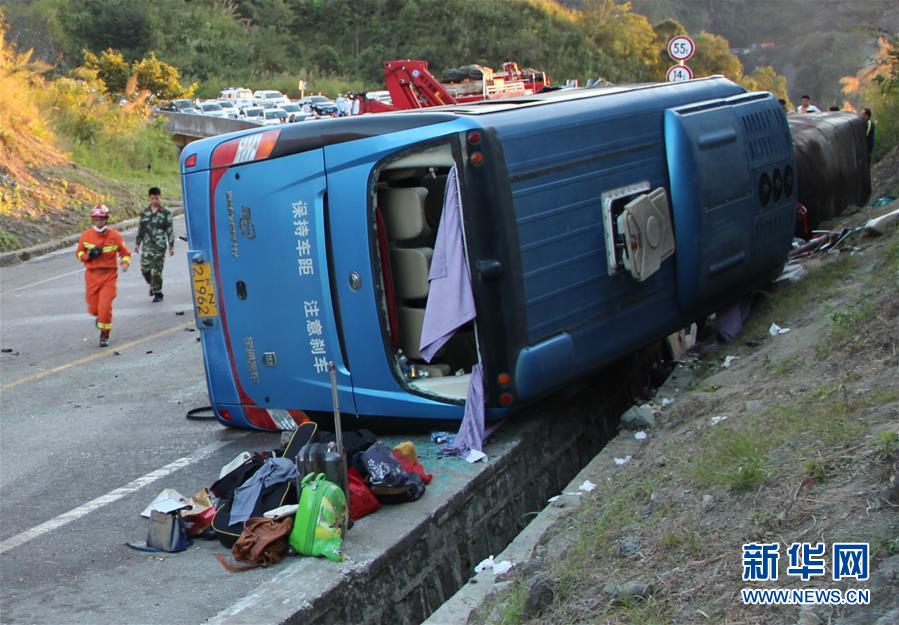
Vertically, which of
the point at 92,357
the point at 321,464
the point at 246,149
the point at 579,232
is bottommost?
the point at 92,357

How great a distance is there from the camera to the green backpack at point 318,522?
250 inches

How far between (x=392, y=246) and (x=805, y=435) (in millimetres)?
3391

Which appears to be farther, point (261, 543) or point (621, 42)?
point (621, 42)

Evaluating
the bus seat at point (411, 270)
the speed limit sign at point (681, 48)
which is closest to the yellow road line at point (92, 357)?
the bus seat at point (411, 270)

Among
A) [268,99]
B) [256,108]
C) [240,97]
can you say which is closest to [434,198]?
[256,108]

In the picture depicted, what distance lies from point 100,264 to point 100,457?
5.15 m

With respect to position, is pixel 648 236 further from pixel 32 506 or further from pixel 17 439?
pixel 17 439

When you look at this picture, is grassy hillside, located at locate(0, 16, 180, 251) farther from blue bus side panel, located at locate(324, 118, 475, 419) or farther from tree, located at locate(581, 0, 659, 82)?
tree, located at locate(581, 0, 659, 82)

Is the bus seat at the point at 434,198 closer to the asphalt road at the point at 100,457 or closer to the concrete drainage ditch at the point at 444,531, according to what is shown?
the concrete drainage ditch at the point at 444,531

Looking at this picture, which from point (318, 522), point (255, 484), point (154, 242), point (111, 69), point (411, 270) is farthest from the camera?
point (111, 69)

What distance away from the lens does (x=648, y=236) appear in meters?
8.61

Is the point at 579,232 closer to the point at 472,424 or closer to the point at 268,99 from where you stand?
the point at 472,424

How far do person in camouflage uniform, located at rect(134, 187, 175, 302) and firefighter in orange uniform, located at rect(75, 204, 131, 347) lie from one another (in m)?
2.49

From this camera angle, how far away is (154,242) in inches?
656
